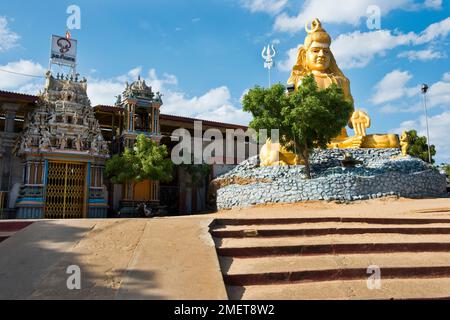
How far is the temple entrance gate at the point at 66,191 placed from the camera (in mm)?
18641

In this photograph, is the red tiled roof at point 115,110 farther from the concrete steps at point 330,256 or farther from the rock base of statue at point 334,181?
the concrete steps at point 330,256

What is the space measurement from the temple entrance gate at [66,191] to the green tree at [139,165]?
1454 millimetres

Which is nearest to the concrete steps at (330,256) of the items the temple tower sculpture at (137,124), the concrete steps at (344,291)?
the concrete steps at (344,291)

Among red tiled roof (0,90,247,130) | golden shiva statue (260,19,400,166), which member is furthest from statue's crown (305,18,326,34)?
red tiled roof (0,90,247,130)

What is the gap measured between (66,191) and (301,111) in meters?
12.0

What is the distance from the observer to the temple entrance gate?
18.6m

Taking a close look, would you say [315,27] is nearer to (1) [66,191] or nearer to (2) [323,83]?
(2) [323,83]

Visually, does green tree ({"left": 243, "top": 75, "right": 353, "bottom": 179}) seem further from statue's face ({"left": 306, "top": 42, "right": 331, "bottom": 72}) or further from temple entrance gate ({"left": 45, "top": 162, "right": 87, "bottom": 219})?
temple entrance gate ({"left": 45, "top": 162, "right": 87, "bottom": 219})

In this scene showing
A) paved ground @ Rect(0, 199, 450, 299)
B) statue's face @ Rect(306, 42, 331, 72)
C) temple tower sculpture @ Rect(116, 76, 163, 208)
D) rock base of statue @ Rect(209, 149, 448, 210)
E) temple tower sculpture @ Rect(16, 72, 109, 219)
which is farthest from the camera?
statue's face @ Rect(306, 42, 331, 72)

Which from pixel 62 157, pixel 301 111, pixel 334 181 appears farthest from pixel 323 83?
pixel 62 157

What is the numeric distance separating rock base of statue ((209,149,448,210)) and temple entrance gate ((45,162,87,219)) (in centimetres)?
715

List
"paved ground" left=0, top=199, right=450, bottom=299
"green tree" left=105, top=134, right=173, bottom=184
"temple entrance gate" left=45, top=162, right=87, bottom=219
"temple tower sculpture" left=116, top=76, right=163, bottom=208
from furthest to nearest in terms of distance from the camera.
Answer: "temple tower sculpture" left=116, top=76, right=163, bottom=208
"green tree" left=105, top=134, right=173, bottom=184
"temple entrance gate" left=45, top=162, right=87, bottom=219
"paved ground" left=0, top=199, right=450, bottom=299

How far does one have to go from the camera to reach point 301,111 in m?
17.4

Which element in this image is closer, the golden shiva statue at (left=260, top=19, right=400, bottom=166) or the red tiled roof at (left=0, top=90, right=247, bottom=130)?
the red tiled roof at (left=0, top=90, right=247, bottom=130)
